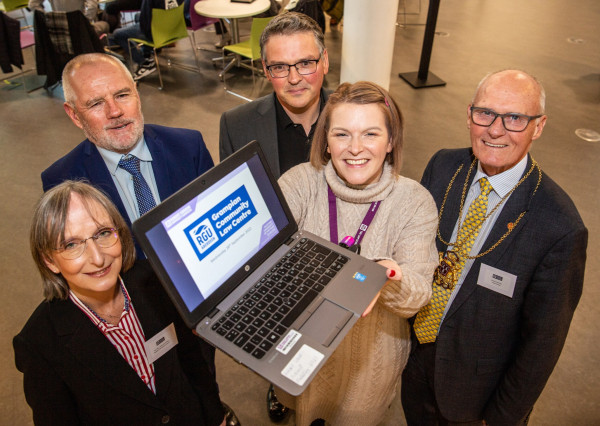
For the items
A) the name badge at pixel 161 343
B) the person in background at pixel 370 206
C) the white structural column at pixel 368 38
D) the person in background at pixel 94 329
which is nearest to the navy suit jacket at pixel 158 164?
the person in background at pixel 94 329

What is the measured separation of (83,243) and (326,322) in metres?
0.83

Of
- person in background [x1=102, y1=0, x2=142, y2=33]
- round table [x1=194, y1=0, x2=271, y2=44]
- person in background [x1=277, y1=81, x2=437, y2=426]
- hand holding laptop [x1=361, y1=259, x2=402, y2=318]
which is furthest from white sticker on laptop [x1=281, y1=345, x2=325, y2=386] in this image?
person in background [x1=102, y1=0, x2=142, y2=33]

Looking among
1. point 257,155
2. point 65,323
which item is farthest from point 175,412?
point 257,155

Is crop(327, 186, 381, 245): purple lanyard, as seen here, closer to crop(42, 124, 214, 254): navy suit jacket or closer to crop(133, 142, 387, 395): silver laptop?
crop(133, 142, 387, 395): silver laptop

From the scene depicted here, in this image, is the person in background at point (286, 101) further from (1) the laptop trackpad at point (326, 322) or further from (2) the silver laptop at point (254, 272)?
(1) the laptop trackpad at point (326, 322)

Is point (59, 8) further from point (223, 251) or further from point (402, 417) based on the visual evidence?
point (402, 417)

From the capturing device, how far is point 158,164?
1.96 m

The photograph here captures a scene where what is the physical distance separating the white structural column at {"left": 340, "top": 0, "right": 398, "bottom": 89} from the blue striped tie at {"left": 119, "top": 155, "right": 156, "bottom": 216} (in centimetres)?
355

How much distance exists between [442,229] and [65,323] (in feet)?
4.79

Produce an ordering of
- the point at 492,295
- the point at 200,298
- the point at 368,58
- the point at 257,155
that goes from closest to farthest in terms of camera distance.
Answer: the point at 200,298 → the point at 257,155 → the point at 492,295 → the point at 368,58

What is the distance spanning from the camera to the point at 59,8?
5.39 metres

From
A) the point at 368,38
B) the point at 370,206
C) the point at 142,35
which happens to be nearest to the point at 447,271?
the point at 370,206

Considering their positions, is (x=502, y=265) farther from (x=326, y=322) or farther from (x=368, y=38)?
(x=368, y=38)

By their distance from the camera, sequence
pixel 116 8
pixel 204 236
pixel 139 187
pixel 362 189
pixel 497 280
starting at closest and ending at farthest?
pixel 204 236
pixel 362 189
pixel 497 280
pixel 139 187
pixel 116 8
